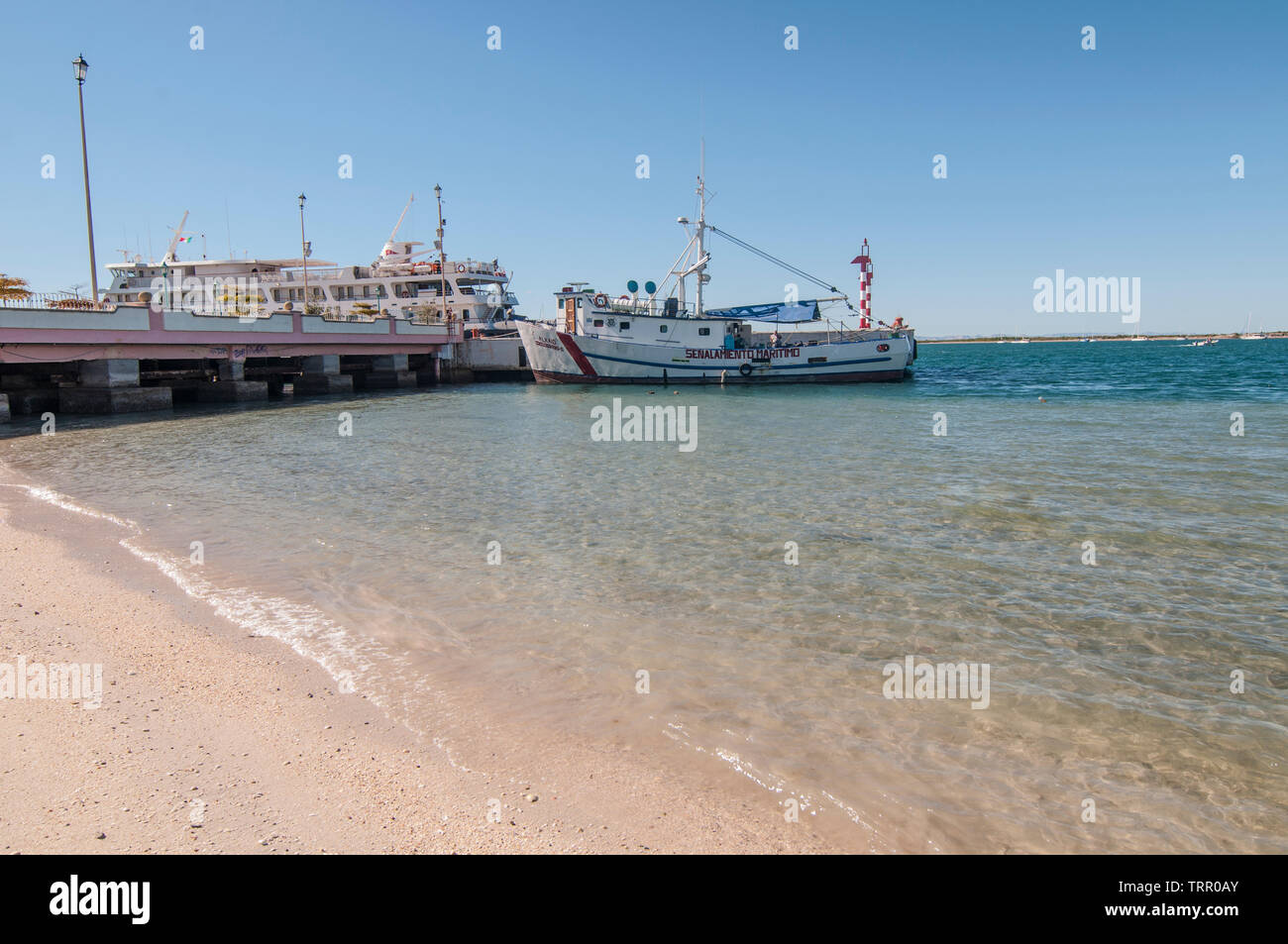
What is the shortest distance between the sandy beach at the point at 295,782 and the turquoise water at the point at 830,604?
327mm

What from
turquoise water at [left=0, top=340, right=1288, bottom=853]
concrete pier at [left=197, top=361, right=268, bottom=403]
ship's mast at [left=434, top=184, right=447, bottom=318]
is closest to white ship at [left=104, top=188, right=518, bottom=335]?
ship's mast at [left=434, top=184, right=447, bottom=318]

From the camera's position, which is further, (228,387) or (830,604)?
(228,387)

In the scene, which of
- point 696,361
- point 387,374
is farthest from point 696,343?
Answer: point 387,374

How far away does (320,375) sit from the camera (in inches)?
1549

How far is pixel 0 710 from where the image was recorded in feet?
14.9

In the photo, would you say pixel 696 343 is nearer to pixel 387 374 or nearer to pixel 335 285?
pixel 387 374

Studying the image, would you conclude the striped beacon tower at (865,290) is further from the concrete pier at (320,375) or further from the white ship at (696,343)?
the concrete pier at (320,375)

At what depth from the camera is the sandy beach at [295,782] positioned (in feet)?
11.1

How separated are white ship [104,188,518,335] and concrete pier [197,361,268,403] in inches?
925

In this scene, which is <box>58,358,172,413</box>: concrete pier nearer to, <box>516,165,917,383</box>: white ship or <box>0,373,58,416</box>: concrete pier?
<box>0,373,58,416</box>: concrete pier

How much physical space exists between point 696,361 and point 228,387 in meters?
24.3
